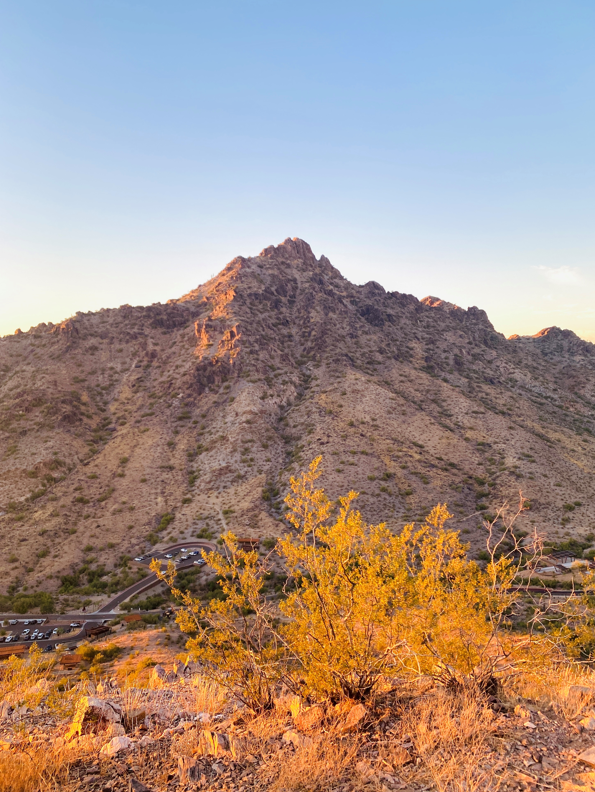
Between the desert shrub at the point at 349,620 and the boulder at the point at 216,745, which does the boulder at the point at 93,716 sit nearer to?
the desert shrub at the point at 349,620

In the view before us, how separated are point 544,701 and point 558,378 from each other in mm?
100046

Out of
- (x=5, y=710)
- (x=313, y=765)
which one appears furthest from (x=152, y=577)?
(x=313, y=765)

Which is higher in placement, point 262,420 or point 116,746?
point 262,420

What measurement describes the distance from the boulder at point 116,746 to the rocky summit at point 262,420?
25706 millimetres

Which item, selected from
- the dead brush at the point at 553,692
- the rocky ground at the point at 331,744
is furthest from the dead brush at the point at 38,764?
the dead brush at the point at 553,692

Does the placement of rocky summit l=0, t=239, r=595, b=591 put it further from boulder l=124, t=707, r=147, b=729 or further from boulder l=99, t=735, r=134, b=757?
boulder l=99, t=735, r=134, b=757

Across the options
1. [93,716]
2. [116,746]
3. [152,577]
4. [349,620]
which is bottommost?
[152,577]

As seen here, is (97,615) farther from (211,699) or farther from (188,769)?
(188,769)

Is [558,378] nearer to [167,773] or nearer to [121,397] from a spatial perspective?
[121,397]

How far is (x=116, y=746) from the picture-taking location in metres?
5.82

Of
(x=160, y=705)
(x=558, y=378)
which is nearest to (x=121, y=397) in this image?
(x=160, y=705)

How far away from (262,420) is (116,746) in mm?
55480

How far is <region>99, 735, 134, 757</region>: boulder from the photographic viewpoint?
5.72 m

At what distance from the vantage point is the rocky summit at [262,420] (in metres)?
44.2
